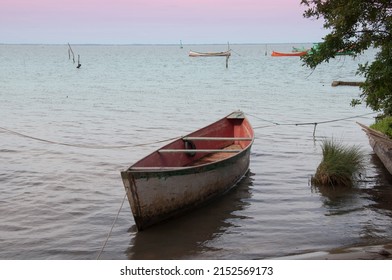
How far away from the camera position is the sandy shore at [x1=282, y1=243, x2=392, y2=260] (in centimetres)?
704

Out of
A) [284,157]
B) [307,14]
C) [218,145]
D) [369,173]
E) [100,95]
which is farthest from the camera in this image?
[100,95]

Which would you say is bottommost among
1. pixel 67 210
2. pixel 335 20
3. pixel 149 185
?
pixel 67 210

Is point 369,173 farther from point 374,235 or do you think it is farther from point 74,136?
point 74,136

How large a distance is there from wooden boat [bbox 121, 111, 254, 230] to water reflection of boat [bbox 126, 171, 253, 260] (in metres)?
0.19

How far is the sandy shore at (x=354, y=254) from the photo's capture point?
7.04 meters

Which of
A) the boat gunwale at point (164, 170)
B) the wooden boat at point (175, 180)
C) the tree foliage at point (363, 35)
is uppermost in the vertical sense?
the tree foliage at point (363, 35)

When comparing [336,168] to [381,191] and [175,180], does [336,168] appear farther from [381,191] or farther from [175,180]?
[175,180]


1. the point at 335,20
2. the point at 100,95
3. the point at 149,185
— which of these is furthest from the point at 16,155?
the point at 100,95

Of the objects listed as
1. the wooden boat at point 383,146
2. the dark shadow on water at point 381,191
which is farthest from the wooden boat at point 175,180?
the wooden boat at point 383,146

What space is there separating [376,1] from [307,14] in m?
1.36

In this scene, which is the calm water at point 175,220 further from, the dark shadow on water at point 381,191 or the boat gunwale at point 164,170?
the boat gunwale at point 164,170

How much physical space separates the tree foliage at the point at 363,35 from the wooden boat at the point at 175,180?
2.98 m

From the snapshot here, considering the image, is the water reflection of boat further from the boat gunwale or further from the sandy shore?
the sandy shore

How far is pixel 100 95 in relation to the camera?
35.5 m
